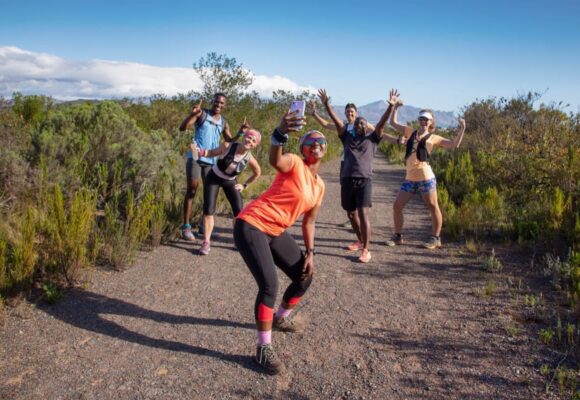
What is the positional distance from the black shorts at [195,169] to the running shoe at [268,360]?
3253 millimetres

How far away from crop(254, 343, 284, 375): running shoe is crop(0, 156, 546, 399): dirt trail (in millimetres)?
75

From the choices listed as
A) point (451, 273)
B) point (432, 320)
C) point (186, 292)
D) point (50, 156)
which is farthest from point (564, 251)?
point (50, 156)

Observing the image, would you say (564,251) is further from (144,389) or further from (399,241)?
(144,389)

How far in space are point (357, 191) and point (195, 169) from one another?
7.26 feet

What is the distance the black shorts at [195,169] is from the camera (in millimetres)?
6047

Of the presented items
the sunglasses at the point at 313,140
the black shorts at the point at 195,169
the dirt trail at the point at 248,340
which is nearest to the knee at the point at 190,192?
the black shorts at the point at 195,169

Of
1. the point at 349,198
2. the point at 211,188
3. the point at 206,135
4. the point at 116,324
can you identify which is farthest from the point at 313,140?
the point at 206,135

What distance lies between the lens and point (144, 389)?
2998 millimetres

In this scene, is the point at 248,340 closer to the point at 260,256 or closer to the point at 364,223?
the point at 260,256

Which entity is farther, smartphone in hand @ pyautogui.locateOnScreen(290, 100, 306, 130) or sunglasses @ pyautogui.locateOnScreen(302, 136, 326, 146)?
sunglasses @ pyautogui.locateOnScreen(302, 136, 326, 146)

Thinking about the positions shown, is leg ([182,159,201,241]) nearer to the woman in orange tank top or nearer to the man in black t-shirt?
the man in black t-shirt

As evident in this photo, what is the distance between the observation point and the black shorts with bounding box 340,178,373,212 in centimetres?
582

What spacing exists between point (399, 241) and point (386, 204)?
360 centimetres

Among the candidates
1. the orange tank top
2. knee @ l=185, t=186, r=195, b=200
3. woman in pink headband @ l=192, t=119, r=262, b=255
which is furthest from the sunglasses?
knee @ l=185, t=186, r=195, b=200
